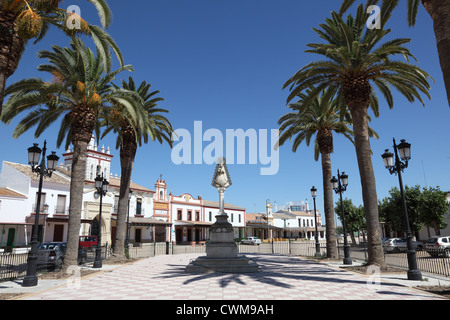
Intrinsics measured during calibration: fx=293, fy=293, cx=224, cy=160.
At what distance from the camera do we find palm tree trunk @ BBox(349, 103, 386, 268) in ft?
41.1

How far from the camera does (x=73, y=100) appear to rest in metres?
13.6


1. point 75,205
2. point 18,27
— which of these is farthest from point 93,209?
point 18,27

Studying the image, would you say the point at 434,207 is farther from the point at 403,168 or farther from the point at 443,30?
the point at 443,30

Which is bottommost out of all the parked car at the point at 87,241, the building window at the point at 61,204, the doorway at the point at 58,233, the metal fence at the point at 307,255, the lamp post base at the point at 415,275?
the metal fence at the point at 307,255

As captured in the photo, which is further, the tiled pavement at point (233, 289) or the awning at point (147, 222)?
the awning at point (147, 222)

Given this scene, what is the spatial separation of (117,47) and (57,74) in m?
3.87

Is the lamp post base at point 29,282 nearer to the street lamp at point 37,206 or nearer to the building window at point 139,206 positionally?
the street lamp at point 37,206

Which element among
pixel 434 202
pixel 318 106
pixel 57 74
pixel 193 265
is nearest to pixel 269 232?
pixel 434 202

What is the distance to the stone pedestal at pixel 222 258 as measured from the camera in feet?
42.7

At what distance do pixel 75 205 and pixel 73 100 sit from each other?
4.86m

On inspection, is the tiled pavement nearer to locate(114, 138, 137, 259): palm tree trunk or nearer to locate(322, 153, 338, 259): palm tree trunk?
locate(114, 138, 137, 259): palm tree trunk

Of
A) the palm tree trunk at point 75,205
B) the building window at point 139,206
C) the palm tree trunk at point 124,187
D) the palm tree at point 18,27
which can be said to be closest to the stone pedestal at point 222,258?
the palm tree trunk at point 75,205

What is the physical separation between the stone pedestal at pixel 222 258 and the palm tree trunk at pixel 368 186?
5146 millimetres
